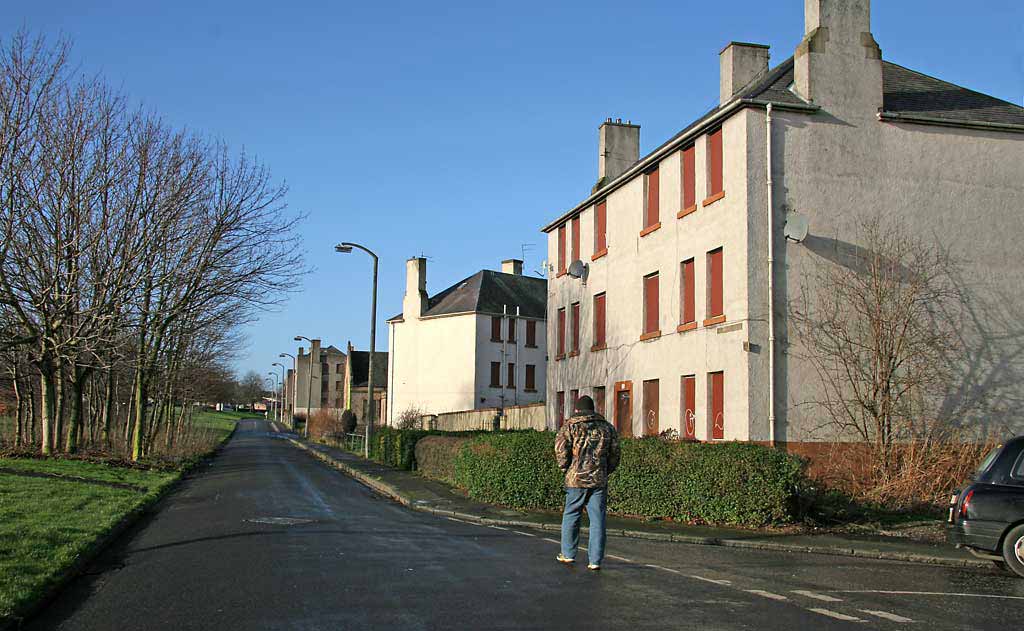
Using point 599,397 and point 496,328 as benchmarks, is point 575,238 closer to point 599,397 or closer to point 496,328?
point 599,397

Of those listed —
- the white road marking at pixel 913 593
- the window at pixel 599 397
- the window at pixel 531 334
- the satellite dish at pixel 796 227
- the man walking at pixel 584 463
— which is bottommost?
the white road marking at pixel 913 593

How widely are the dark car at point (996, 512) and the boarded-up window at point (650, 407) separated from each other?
12.9m

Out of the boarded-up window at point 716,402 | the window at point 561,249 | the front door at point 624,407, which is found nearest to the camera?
the boarded-up window at point 716,402

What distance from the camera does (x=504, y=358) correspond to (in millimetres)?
60969

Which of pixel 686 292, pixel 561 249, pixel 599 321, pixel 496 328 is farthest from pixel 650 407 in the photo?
pixel 496 328

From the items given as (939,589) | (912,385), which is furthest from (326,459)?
(939,589)

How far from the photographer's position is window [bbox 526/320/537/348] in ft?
206

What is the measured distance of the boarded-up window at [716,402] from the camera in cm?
2064

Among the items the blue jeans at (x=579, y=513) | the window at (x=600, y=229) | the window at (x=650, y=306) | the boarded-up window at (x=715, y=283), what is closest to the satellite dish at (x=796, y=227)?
the boarded-up window at (x=715, y=283)

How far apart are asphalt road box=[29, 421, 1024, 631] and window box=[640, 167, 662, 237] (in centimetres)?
1280

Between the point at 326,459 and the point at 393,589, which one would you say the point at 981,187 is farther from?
the point at 326,459

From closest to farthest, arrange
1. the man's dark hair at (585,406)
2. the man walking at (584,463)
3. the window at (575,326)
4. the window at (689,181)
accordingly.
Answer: the man walking at (584,463) < the man's dark hair at (585,406) < the window at (689,181) < the window at (575,326)

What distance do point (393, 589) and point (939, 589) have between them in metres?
5.39

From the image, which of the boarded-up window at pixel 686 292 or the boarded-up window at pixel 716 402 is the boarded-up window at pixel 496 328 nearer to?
the boarded-up window at pixel 686 292
